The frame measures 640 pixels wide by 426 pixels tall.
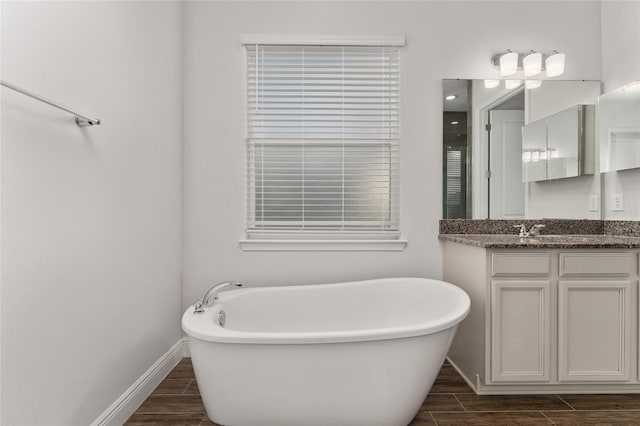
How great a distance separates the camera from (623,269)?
6.25 feet

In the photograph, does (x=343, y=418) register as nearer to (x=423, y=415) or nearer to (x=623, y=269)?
(x=423, y=415)

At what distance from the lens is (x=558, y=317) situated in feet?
6.25

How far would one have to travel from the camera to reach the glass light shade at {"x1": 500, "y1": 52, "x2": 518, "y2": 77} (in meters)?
2.42

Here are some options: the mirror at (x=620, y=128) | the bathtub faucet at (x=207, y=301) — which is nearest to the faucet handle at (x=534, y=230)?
the mirror at (x=620, y=128)

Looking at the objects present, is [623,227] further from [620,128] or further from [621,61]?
[621,61]

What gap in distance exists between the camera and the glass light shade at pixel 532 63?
2418 mm

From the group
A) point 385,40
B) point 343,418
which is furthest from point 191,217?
point 385,40

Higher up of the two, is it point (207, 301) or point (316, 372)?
point (207, 301)

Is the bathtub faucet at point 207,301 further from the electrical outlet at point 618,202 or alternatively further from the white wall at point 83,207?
the electrical outlet at point 618,202

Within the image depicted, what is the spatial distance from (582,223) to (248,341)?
94.9 inches

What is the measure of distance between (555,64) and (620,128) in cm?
59

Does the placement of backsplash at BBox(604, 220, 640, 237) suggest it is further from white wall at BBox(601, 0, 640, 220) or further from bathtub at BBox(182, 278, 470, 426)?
bathtub at BBox(182, 278, 470, 426)

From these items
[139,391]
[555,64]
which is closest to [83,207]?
[139,391]

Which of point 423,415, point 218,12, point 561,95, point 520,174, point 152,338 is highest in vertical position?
point 218,12
